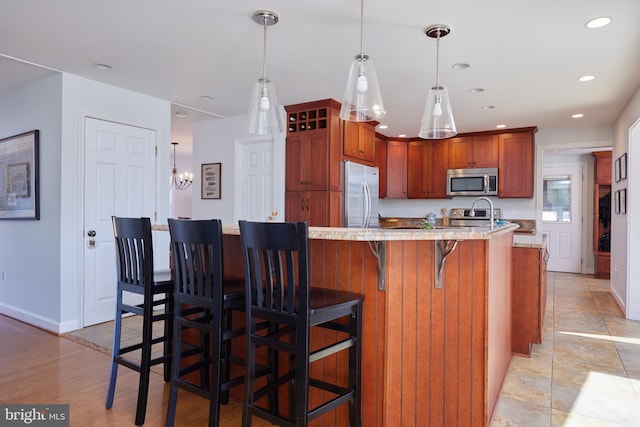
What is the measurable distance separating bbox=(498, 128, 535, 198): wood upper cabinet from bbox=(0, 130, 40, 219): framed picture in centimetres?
590

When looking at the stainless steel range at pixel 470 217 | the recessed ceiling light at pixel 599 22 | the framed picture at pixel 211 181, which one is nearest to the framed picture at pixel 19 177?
the framed picture at pixel 211 181

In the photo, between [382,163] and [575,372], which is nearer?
[575,372]

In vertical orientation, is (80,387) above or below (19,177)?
below

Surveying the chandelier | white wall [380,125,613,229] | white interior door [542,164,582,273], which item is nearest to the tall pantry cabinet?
white wall [380,125,613,229]

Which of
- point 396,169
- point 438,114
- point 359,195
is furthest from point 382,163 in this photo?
point 438,114

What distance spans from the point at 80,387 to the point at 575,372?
3.30 metres

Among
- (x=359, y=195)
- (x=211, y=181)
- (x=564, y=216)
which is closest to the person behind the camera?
(x=359, y=195)

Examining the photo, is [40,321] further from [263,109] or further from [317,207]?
[263,109]

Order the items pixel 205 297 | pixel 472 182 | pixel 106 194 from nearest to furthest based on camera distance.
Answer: pixel 205 297, pixel 106 194, pixel 472 182

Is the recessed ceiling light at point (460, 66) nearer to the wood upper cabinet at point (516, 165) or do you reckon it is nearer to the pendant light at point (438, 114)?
the pendant light at point (438, 114)

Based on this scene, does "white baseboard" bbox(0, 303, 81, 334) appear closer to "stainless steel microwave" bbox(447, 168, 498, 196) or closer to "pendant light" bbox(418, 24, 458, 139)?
"pendant light" bbox(418, 24, 458, 139)

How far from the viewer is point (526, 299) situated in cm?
306

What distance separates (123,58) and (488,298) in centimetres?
324

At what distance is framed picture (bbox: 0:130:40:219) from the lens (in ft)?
12.3
